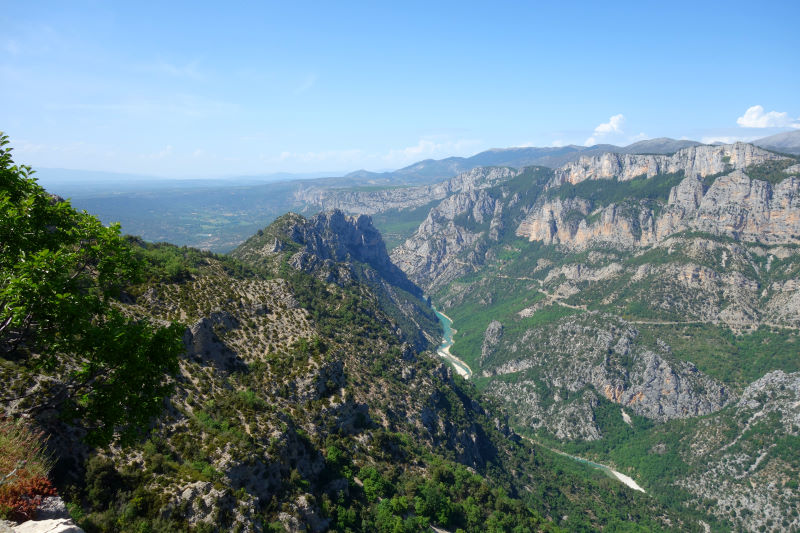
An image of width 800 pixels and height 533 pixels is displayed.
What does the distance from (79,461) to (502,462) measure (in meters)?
117

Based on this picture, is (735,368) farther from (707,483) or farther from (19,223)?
(19,223)

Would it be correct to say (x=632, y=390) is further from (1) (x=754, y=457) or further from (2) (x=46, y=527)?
(2) (x=46, y=527)

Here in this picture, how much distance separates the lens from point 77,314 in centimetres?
1552

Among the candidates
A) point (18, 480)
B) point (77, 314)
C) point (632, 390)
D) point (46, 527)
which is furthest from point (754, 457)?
point (77, 314)

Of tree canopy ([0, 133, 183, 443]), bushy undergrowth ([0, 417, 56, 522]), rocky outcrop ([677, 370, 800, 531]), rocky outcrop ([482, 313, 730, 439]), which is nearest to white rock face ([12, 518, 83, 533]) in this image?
bushy undergrowth ([0, 417, 56, 522])

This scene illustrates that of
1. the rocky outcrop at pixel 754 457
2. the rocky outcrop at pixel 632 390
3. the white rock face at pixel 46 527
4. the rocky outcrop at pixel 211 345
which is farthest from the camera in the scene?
the rocky outcrop at pixel 632 390

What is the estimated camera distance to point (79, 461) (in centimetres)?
2695

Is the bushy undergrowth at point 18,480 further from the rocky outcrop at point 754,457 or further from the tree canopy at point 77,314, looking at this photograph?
the rocky outcrop at point 754,457

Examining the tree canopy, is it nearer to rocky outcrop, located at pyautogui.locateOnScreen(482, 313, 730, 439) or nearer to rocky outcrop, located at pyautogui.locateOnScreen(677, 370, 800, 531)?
rocky outcrop, located at pyautogui.locateOnScreen(677, 370, 800, 531)

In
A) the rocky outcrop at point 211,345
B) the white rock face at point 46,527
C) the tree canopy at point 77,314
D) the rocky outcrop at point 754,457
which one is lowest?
the rocky outcrop at point 754,457

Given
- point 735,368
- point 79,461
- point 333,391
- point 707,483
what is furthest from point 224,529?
point 735,368

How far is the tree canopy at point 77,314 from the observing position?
49.4 ft

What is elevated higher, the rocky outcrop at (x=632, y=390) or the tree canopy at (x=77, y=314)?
the tree canopy at (x=77, y=314)

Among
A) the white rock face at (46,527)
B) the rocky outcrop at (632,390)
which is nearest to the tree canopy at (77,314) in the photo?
the white rock face at (46,527)
